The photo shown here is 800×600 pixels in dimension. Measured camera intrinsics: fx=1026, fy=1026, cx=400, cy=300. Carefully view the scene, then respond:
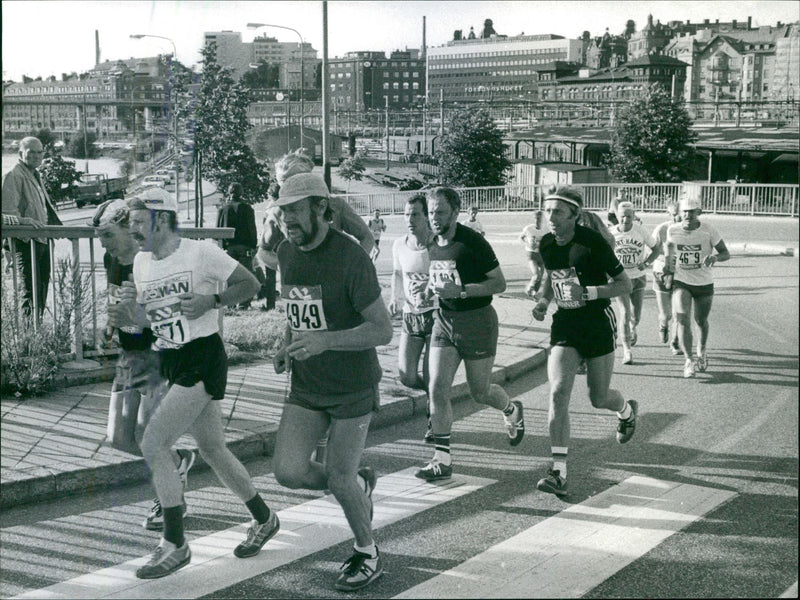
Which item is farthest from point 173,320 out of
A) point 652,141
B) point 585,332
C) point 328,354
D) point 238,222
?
point 652,141

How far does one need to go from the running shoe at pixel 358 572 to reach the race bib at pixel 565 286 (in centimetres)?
196

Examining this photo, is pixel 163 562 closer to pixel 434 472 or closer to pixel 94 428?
pixel 434 472

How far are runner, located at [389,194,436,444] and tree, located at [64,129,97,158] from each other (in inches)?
74.1

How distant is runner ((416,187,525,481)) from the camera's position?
5.71 meters

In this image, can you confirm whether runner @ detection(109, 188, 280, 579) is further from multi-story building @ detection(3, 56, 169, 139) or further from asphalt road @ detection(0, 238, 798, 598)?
multi-story building @ detection(3, 56, 169, 139)

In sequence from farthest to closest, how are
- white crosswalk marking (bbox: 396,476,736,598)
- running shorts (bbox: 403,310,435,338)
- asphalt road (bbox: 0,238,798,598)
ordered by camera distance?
1. running shorts (bbox: 403,310,435,338)
2. asphalt road (bbox: 0,238,798,598)
3. white crosswalk marking (bbox: 396,476,736,598)

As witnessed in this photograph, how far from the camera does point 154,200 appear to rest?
14.1ft

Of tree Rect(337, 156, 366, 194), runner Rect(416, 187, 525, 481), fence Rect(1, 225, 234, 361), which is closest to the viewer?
tree Rect(337, 156, 366, 194)

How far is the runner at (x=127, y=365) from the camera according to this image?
4523mm

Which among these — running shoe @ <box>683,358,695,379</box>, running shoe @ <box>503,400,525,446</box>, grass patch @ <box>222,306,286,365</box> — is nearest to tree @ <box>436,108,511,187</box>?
running shoe @ <box>503,400,525,446</box>

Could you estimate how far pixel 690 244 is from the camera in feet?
29.2

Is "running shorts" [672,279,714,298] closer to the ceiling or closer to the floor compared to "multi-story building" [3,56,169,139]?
closer to the floor

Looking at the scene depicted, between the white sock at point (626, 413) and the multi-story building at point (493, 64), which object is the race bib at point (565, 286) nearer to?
the white sock at point (626, 413)

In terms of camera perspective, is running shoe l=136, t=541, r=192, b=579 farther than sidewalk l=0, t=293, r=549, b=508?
No
